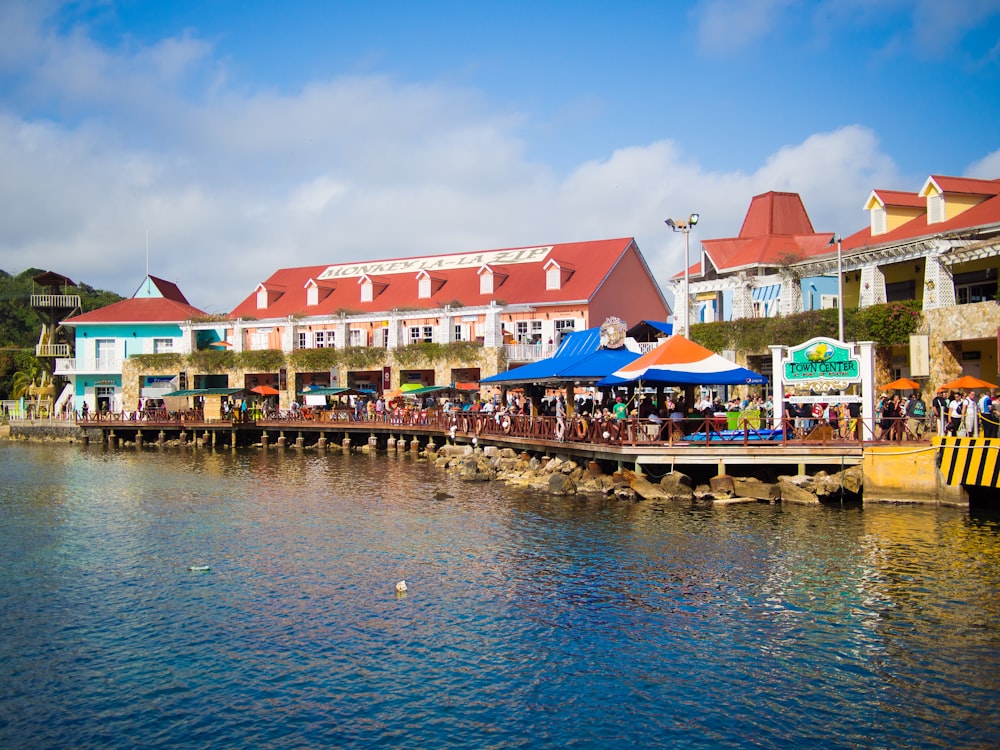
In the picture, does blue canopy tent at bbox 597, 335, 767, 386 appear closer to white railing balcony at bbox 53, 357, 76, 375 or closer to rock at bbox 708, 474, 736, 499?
rock at bbox 708, 474, 736, 499

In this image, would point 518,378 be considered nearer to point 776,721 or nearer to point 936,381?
point 936,381

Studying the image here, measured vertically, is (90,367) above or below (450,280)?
below

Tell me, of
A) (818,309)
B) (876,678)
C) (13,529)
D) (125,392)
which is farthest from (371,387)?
(876,678)

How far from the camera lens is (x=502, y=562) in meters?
17.8

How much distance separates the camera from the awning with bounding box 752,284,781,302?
3884 centimetres

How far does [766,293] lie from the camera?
129 ft

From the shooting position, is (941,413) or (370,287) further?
(370,287)

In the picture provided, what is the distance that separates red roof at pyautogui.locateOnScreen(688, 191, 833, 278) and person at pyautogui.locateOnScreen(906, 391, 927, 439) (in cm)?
1407

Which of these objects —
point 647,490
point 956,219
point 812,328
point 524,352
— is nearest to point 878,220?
point 956,219

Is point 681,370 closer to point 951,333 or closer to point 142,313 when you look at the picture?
point 951,333

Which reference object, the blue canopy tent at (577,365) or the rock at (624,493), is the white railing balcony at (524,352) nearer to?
the blue canopy tent at (577,365)

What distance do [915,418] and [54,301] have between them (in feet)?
221

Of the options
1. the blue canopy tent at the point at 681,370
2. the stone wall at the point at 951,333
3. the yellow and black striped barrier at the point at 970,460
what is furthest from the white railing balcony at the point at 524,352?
the yellow and black striped barrier at the point at 970,460

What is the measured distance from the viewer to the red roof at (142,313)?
64438 millimetres
